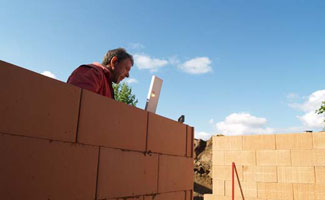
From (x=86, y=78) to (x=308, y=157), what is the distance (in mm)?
5198

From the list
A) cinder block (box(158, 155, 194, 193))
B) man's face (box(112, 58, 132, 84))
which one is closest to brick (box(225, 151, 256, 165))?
cinder block (box(158, 155, 194, 193))

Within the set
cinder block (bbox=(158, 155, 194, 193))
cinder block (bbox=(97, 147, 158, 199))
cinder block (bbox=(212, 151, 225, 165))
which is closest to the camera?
cinder block (bbox=(97, 147, 158, 199))

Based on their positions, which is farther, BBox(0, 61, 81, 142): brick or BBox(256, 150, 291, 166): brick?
BBox(256, 150, 291, 166): brick

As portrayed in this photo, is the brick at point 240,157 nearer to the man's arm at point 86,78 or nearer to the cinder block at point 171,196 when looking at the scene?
the cinder block at point 171,196

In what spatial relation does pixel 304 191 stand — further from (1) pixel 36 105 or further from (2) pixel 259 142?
(1) pixel 36 105

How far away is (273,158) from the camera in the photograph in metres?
6.50

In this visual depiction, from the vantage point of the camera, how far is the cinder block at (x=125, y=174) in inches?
Answer: 93.2

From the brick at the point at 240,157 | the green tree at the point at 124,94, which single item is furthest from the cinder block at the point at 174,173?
the green tree at the point at 124,94

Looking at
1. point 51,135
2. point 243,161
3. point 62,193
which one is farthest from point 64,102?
point 243,161

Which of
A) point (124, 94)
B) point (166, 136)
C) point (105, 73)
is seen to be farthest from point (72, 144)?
point (124, 94)

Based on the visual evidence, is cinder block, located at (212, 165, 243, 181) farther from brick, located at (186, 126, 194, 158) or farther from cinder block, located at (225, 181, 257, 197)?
brick, located at (186, 126, 194, 158)

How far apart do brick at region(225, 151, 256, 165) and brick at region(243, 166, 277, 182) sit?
13 centimetres

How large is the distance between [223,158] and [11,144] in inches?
232

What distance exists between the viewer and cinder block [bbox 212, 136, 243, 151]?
692 centimetres
